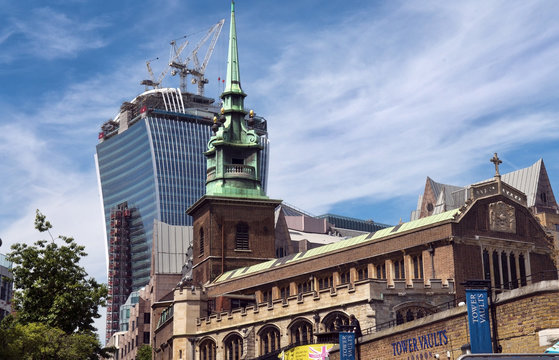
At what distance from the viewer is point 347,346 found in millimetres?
43125

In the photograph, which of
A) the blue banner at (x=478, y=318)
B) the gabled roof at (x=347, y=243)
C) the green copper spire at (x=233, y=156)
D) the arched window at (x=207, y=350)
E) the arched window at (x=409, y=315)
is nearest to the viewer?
the blue banner at (x=478, y=318)

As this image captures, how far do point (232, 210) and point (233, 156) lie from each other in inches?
233

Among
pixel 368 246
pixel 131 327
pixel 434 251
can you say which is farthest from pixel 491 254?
pixel 131 327

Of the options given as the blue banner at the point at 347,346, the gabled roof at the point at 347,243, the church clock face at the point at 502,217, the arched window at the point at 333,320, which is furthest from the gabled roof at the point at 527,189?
the blue banner at the point at 347,346

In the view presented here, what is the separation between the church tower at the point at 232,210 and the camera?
86750 millimetres

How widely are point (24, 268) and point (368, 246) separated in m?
25.4

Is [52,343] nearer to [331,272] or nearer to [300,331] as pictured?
[300,331]

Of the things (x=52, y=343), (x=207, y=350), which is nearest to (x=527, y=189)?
(x=207, y=350)

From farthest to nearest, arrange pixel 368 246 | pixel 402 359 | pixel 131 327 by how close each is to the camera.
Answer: pixel 131 327, pixel 368 246, pixel 402 359

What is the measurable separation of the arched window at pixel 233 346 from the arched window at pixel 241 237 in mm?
18360

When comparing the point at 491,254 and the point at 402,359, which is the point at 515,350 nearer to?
the point at 402,359

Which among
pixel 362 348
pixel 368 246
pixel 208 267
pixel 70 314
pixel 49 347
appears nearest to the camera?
pixel 362 348

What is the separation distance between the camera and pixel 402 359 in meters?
39.6

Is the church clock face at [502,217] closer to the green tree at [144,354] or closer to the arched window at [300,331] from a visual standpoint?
the arched window at [300,331]
